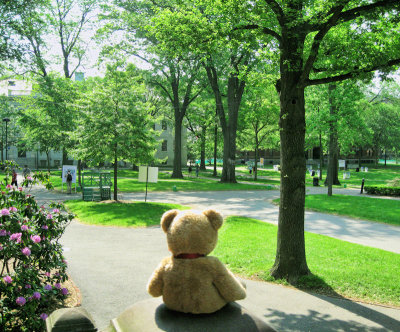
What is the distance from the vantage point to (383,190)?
81.5 feet

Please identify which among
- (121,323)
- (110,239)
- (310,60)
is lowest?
(110,239)

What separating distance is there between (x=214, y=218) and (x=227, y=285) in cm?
59

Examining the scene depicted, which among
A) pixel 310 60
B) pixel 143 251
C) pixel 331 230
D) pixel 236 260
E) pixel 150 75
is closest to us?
pixel 310 60

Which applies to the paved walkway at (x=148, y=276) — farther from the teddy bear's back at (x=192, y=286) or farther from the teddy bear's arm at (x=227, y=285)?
the teddy bear's back at (x=192, y=286)

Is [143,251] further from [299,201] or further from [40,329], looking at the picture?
[40,329]

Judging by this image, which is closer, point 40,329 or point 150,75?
point 40,329

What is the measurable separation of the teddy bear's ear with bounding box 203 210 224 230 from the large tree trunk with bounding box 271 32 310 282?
14.7ft

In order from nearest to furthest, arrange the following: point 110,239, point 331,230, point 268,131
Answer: point 110,239 < point 331,230 < point 268,131

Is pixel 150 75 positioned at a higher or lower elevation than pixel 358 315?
higher

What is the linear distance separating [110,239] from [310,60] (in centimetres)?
804

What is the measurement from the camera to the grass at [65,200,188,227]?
561 inches

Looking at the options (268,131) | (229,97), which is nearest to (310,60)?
(229,97)

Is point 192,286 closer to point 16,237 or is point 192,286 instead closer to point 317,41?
point 16,237

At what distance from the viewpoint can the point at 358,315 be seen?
5.89 m
